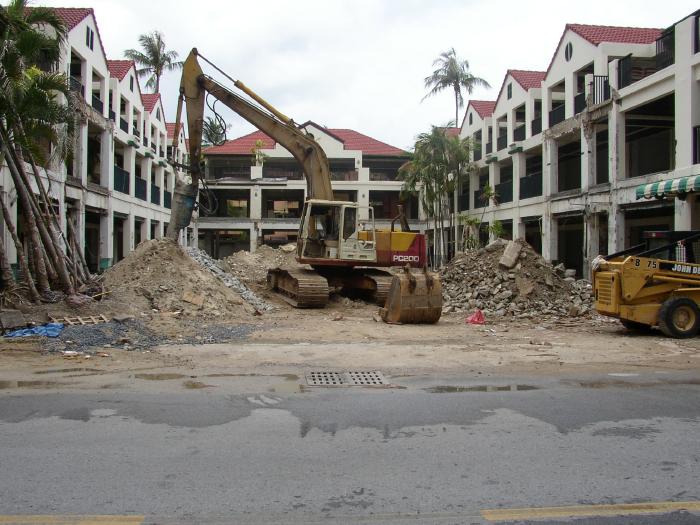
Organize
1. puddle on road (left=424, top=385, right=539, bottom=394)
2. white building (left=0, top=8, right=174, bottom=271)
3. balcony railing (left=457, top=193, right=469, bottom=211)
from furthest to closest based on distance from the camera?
balcony railing (left=457, top=193, right=469, bottom=211)
white building (left=0, top=8, right=174, bottom=271)
puddle on road (left=424, top=385, right=539, bottom=394)

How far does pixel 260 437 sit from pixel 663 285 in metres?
11.0

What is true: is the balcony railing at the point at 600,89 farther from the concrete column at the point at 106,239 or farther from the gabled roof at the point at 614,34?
the concrete column at the point at 106,239

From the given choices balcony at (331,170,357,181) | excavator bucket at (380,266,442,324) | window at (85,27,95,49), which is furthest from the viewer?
balcony at (331,170,357,181)

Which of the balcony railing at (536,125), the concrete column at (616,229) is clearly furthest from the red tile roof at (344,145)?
the concrete column at (616,229)

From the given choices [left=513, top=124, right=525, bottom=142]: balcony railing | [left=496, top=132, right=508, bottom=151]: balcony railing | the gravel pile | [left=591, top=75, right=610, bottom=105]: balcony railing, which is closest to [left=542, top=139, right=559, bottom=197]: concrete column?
[left=513, top=124, right=525, bottom=142]: balcony railing

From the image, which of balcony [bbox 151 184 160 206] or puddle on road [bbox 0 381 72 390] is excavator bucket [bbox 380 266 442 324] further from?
balcony [bbox 151 184 160 206]

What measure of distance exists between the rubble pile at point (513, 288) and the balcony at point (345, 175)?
27146mm

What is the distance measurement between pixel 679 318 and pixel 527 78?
2342 cm

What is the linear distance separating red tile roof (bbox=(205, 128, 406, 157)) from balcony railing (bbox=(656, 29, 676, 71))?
26104 millimetres

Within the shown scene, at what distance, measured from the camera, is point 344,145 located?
156 feet

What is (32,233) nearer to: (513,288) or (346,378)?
(346,378)

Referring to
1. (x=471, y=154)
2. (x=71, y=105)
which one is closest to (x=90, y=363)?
(x=71, y=105)

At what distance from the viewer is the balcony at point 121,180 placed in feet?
96.8

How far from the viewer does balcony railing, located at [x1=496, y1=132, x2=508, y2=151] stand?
113 feet
